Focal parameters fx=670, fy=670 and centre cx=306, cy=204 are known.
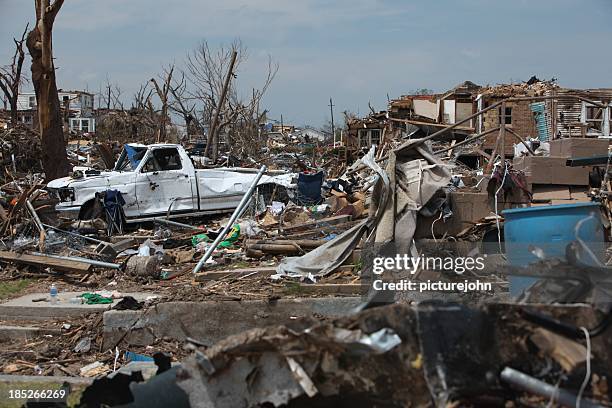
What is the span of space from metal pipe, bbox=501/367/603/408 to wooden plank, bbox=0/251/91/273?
7466mm

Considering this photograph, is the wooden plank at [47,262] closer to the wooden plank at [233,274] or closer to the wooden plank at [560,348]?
the wooden plank at [233,274]

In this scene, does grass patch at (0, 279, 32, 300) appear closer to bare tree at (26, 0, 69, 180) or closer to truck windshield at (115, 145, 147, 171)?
truck windshield at (115, 145, 147, 171)

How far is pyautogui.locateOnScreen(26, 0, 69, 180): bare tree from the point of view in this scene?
15.5 meters

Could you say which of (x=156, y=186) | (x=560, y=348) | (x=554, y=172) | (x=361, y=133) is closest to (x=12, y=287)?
(x=156, y=186)

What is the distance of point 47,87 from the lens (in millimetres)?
16094

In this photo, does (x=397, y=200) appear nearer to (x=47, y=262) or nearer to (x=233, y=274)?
(x=233, y=274)

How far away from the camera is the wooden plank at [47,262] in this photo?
9359mm

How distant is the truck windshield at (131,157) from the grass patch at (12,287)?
4907 mm

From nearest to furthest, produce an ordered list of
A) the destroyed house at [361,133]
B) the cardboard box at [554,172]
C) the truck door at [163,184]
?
1. the cardboard box at [554,172]
2. the truck door at [163,184]
3. the destroyed house at [361,133]

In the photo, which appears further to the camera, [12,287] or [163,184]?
[163,184]

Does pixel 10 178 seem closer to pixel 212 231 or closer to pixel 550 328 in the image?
pixel 212 231

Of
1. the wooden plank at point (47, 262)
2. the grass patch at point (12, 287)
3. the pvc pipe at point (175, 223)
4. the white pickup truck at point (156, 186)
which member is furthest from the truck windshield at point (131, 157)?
the grass patch at point (12, 287)

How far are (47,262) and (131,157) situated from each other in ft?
16.4

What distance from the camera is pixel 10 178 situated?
20.3 meters
